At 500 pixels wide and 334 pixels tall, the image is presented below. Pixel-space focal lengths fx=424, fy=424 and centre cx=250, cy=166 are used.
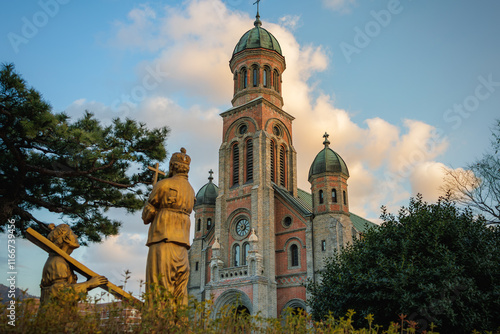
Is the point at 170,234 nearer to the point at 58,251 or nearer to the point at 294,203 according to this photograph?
the point at 58,251

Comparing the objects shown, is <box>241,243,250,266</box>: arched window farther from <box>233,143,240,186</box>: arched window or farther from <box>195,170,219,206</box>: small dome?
<box>195,170,219,206</box>: small dome

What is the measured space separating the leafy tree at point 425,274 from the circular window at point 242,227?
1354 centimetres

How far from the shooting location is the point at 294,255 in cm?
2934

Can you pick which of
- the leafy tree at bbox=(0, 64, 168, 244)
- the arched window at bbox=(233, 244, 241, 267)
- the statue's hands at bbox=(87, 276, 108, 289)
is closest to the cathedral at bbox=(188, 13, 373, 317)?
the arched window at bbox=(233, 244, 241, 267)

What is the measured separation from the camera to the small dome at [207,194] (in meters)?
36.7

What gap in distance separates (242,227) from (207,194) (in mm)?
7139

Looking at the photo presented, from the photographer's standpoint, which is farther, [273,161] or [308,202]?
[308,202]

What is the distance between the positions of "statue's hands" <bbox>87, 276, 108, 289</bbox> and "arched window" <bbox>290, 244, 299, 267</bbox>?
75.5 ft

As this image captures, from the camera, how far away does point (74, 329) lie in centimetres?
455

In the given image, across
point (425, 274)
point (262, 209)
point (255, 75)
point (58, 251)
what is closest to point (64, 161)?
point (58, 251)

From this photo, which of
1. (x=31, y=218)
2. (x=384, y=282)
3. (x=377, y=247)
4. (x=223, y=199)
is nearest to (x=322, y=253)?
(x=223, y=199)

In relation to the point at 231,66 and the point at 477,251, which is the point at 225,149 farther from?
the point at 477,251

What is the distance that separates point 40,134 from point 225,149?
68.8 feet

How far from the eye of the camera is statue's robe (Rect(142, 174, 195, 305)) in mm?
6277
